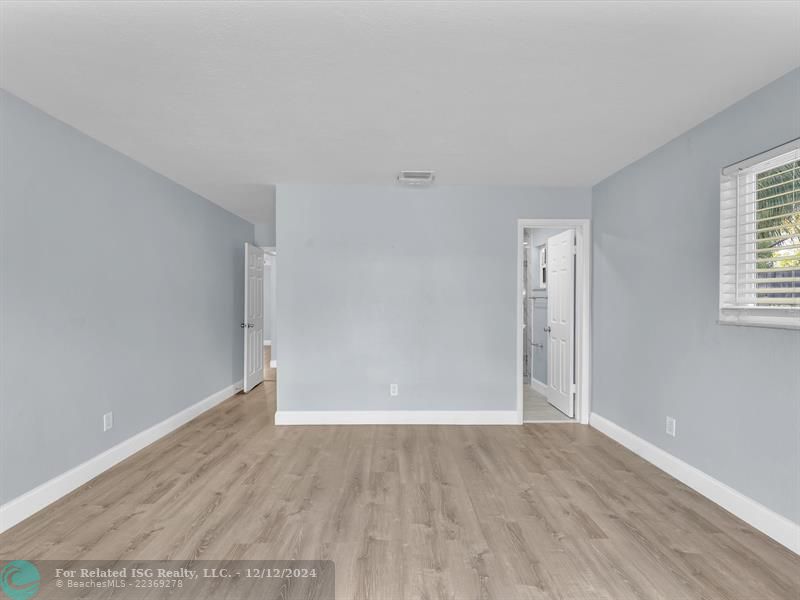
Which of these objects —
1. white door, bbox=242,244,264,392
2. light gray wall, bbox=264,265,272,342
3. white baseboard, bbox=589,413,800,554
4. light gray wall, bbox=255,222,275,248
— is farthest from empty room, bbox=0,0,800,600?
light gray wall, bbox=264,265,272,342

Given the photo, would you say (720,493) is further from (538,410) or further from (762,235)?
(538,410)

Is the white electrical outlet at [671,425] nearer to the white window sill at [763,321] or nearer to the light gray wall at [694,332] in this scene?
the light gray wall at [694,332]

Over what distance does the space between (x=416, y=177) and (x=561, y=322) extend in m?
2.39

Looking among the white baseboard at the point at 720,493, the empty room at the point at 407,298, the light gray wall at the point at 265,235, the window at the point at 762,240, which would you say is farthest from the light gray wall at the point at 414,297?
the light gray wall at the point at 265,235

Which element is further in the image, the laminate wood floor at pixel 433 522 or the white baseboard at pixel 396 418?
the white baseboard at pixel 396 418

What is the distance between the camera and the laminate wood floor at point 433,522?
1.92 metres

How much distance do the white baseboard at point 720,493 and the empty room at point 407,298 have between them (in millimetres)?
16

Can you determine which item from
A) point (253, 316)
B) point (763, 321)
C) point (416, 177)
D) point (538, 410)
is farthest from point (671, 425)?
point (253, 316)

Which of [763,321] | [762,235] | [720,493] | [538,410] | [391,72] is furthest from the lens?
[538,410]

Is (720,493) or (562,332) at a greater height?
(562,332)

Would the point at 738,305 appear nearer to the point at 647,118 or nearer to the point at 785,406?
the point at 785,406

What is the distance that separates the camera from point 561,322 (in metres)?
4.79

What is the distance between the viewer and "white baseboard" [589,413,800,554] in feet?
7.12

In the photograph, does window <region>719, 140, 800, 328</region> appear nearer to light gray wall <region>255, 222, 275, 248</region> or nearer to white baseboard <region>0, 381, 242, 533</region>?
white baseboard <region>0, 381, 242, 533</region>
